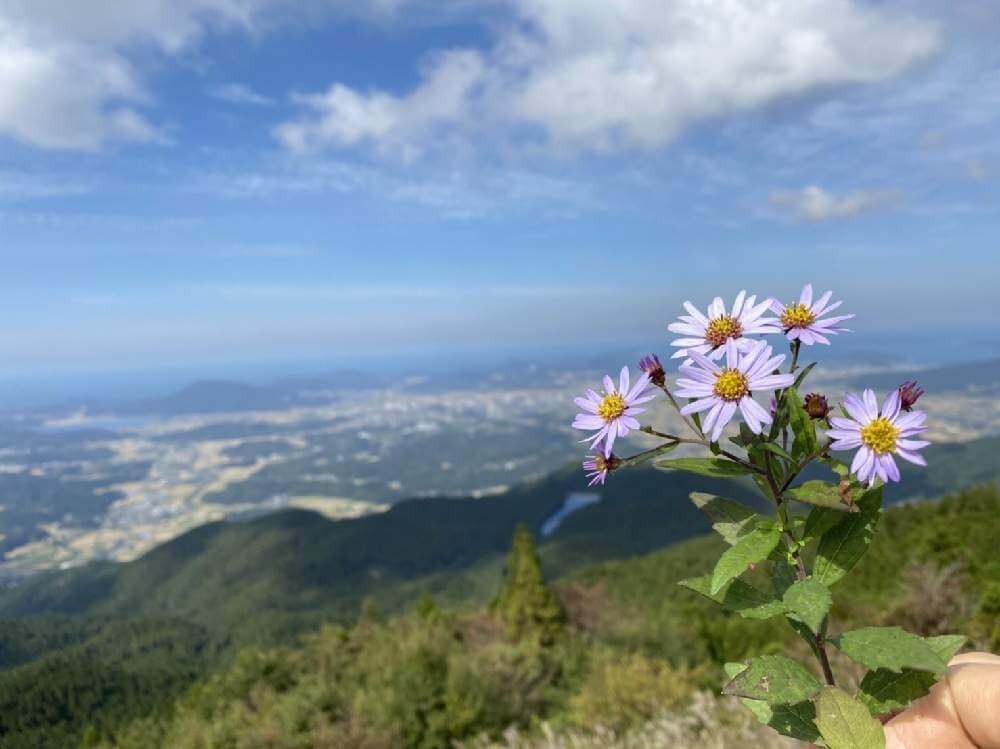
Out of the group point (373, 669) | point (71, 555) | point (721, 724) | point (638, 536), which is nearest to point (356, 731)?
point (373, 669)

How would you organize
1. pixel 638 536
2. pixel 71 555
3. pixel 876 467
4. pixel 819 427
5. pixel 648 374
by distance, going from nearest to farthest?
pixel 876 467 < pixel 819 427 < pixel 648 374 < pixel 638 536 < pixel 71 555

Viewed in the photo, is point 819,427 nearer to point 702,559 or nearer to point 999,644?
point 999,644

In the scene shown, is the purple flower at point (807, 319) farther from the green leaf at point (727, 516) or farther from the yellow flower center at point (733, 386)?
the green leaf at point (727, 516)

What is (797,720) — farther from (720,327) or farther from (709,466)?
(720,327)

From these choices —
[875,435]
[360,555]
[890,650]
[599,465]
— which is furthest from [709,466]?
[360,555]

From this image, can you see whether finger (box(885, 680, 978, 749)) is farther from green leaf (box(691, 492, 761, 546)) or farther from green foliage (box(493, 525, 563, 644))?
green foliage (box(493, 525, 563, 644))
